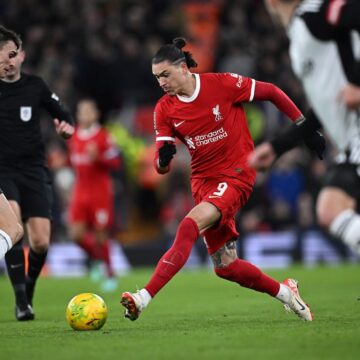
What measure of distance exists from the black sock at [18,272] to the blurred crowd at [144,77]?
29.6 ft

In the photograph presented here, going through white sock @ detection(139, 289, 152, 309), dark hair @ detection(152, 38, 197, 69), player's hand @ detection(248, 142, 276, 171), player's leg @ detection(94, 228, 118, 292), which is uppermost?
dark hair @ detection(152, 38, 197, 69)

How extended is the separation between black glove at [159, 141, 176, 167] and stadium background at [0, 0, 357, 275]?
9.91 metres

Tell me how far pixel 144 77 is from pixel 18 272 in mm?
11242

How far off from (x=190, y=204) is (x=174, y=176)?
0.62 metres

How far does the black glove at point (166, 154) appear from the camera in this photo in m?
8.10

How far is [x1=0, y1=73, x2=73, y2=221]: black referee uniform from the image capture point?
Answer: 368 inches

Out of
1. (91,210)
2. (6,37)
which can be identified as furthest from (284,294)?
(91,210)

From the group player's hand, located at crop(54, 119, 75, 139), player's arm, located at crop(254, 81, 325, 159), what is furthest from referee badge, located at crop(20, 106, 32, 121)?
player's arm, located at crop(254, 81, 325, 159)

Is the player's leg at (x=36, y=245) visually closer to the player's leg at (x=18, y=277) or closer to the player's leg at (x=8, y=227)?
the player's leg at (x=18, y=277)

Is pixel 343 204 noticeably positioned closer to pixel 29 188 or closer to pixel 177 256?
pixel 177 256

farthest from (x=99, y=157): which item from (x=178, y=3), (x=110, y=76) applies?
(x=178, y=3)

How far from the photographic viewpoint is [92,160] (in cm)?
1474

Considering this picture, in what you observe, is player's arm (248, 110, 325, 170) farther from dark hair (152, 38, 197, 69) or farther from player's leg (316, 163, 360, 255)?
dark hair (152, 38, 197, 69)

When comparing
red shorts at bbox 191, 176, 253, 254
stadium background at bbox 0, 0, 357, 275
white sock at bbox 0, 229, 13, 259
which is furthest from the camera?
stadium background at bbox 0, 0, 357, 275
